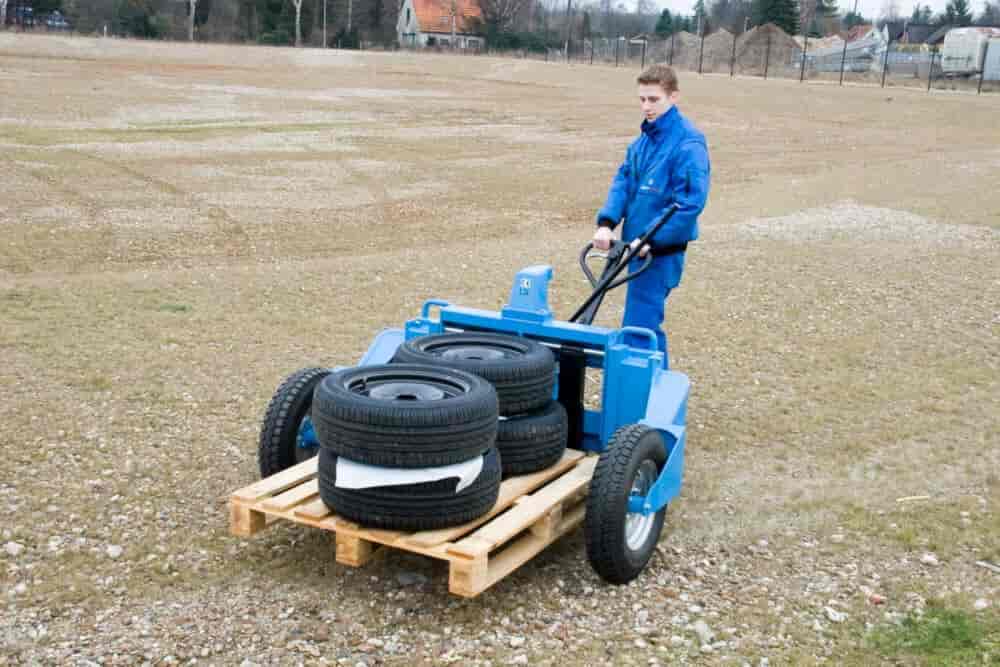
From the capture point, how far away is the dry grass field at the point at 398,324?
4375mm

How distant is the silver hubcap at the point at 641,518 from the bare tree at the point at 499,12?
77.4m

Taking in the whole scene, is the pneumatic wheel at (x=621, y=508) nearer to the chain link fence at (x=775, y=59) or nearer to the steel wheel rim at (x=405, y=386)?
the steel wheel rim at (x=405, y=386)

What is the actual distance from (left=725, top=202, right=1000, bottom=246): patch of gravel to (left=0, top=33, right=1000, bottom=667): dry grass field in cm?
10

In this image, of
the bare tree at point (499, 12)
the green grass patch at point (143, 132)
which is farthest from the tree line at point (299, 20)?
the green grass patch at point (143, 132)

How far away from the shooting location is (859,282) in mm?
11523

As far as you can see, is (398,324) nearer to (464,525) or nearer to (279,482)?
(279,482)

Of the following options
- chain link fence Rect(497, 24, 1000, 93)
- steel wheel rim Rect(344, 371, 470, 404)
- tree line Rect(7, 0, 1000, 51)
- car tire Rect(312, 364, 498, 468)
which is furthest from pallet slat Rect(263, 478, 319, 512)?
tree line Rect(7, 0, 1000, 51)

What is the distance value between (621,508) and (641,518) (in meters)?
0.41

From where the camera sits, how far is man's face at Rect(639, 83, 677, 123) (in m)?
5.97

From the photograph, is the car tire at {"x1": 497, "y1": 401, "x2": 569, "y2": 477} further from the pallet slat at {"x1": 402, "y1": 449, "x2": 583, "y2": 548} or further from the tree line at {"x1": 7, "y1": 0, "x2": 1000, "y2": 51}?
the tree line at {"x1": 7, "y1": 0, "x2": 1000, "y2": 51}

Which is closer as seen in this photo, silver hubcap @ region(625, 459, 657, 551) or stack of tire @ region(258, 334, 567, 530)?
stack of tire @ region(258, 334, 567, 530)

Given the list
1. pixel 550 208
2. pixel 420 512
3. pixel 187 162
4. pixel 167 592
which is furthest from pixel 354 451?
pixel 187 162

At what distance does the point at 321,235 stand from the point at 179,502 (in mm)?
8511

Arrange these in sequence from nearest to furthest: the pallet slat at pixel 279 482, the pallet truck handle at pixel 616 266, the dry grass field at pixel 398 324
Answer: the dry grass field at pixel 398 324, the pallet slat at pixel 279 482, the pallet truck handle at pixel 616 266
